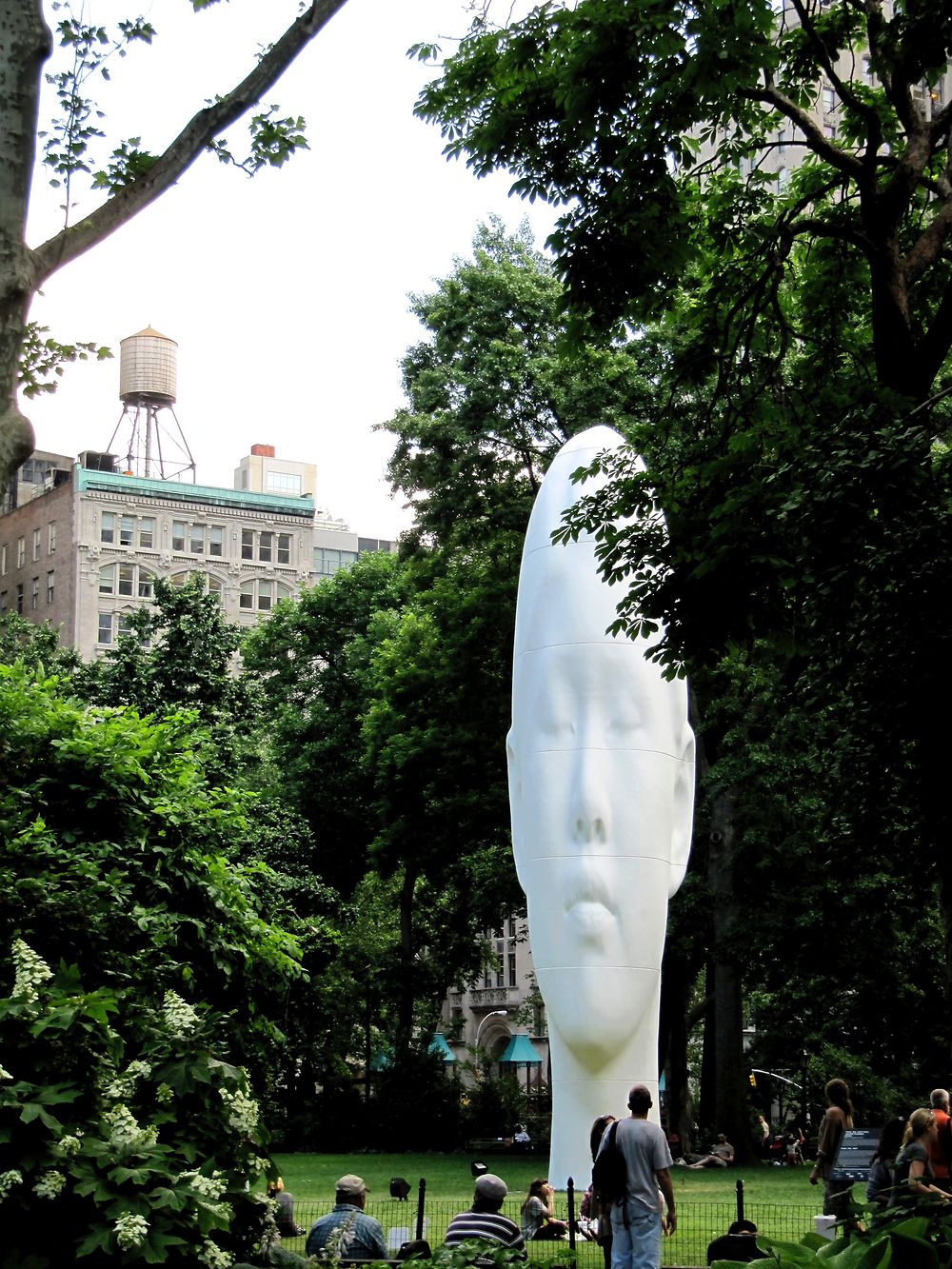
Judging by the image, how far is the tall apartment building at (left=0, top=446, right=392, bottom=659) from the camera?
81375 millimetres

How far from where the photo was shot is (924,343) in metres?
12.1

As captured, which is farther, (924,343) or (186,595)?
(186,595)

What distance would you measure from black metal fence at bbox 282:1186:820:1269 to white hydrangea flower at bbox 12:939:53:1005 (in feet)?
23.7

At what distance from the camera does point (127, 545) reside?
272 feet

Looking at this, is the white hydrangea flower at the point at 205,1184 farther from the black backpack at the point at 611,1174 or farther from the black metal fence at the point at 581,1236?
the black metal fence at the point at 581,1236

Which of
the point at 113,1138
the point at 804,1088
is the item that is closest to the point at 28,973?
the point at 113,1138

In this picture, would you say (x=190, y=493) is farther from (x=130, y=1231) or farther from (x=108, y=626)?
(x=130, y=1231)

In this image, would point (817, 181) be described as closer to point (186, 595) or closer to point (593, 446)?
point (593, 446)

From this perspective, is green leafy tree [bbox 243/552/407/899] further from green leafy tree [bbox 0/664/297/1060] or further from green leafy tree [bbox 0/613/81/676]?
green leafy tree [bbox 0/664/297/1060]

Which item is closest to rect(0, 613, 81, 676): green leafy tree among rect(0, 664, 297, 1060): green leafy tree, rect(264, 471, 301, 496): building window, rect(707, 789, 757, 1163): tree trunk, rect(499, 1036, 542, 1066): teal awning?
rect(707, 789, 757, 1163): tree trunk

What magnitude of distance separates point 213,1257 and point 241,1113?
43.6 inches

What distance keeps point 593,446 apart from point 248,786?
2086 cm

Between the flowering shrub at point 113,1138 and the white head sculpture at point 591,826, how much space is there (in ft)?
41.6

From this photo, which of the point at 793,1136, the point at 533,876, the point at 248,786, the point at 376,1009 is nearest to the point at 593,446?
the point at 533,876
